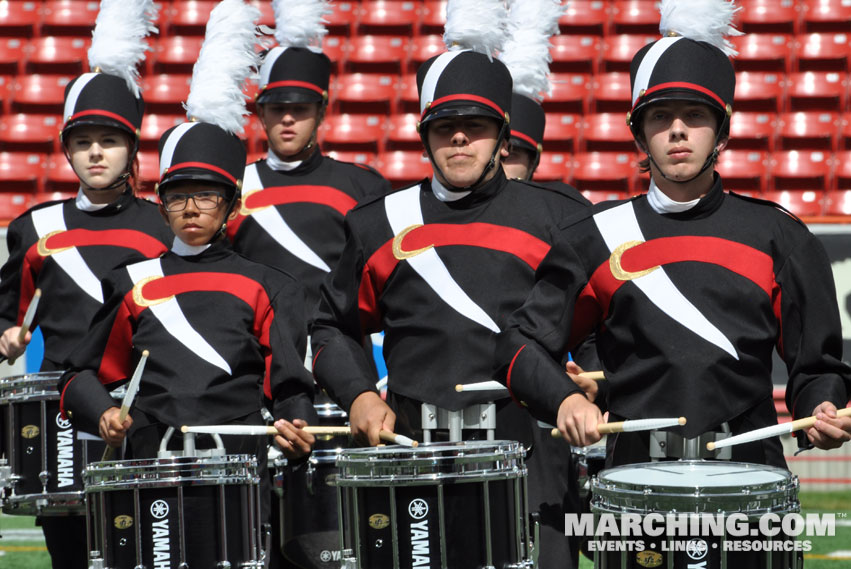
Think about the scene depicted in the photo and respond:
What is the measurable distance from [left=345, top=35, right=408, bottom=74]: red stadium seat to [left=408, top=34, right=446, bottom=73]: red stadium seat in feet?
0.21

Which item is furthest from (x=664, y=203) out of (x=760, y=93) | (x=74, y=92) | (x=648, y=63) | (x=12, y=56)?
(x=12, y=56)

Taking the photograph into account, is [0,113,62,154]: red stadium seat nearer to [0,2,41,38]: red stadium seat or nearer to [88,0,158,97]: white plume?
[0,2,41,38]: red stadium seat

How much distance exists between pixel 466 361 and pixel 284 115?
274 cm

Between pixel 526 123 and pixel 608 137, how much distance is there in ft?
19.8

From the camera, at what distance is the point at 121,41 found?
710 cm

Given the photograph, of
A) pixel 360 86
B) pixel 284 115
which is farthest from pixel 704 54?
pixel 360 86

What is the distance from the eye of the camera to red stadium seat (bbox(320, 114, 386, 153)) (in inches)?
505

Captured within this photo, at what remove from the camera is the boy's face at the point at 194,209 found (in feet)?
17.7

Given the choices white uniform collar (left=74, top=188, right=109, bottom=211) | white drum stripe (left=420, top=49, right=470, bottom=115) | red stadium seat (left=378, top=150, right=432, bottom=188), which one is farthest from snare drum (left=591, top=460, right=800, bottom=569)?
red stadium seat (left=378, top=150, right=432, bottom=188)

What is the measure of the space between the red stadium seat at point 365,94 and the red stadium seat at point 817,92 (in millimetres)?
3526

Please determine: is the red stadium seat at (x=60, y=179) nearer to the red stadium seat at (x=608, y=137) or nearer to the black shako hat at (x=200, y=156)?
the red stadium seat at (x=608, y=137)

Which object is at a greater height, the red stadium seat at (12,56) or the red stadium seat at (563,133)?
the red stadium seat at (12,56)

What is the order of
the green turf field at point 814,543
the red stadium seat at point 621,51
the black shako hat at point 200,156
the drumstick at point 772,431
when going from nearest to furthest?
the drumstick at point 772,431, the black shako hat at point 200,156, the green turf field at point 814,543, the red stadium seat at point 621,51

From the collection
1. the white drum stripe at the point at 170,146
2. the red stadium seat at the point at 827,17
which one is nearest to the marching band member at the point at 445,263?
the white drum stripe at the point at 170,146
